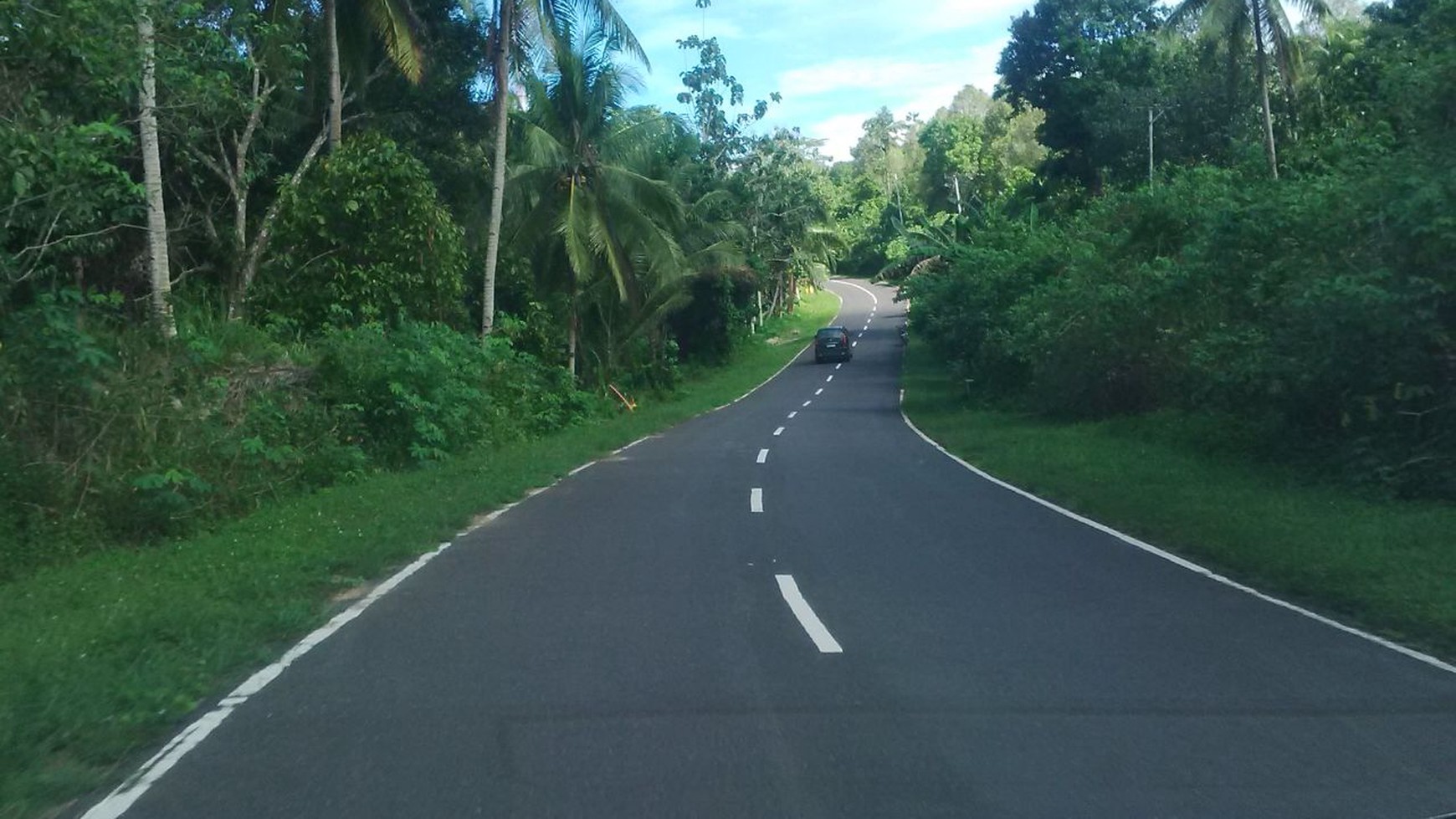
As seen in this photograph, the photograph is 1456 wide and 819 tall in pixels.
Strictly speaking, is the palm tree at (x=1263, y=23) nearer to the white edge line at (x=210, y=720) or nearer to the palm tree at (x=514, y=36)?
the palm tree at (x=514, y=36)

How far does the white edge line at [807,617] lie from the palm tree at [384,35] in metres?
16.4

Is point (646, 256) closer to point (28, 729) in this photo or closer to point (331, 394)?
point (331, 394)

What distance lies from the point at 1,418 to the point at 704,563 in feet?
24.1

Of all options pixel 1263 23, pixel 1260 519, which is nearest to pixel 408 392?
Answer: pixel 1260 519

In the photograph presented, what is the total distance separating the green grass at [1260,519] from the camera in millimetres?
9672

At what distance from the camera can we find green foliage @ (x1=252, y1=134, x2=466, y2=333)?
24.2 metres

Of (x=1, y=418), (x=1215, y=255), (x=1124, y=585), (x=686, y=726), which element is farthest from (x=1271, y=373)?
(x=1, y=418)

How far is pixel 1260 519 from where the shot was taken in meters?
13.3

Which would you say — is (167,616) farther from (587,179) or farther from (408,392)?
(587,179)

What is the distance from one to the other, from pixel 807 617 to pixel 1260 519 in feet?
20.1

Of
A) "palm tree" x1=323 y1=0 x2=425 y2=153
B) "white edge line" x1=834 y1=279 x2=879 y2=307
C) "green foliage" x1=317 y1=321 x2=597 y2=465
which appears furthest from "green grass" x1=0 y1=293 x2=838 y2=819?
"white edge line" x1=834 y1=279 x2=879 y2=307

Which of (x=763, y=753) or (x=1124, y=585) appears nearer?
(x=763, y=753)

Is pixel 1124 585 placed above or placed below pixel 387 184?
below

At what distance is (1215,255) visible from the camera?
68.8 ft
